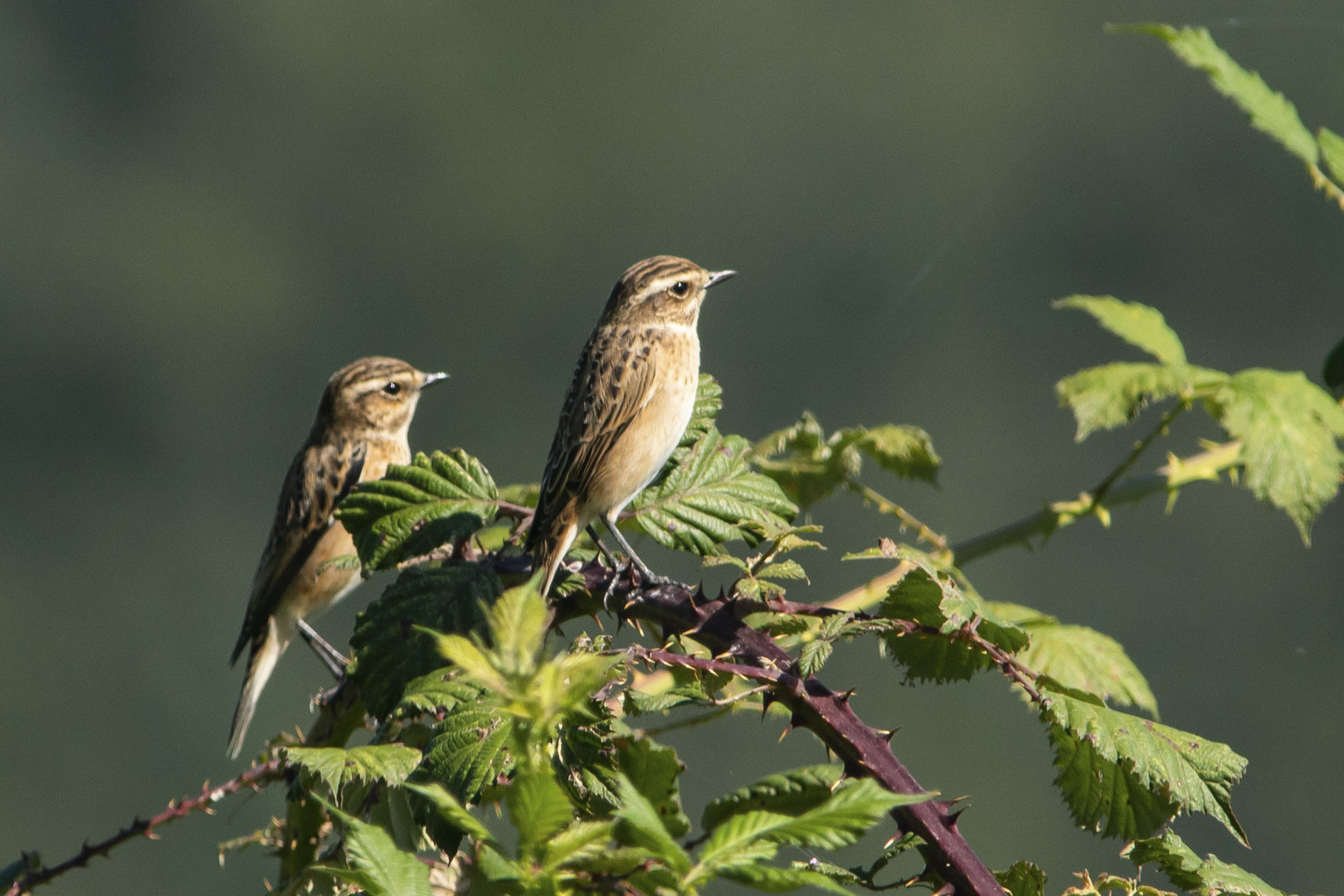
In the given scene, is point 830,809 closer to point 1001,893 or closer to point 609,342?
point 1001,893

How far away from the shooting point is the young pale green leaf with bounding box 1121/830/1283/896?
116 centimetres

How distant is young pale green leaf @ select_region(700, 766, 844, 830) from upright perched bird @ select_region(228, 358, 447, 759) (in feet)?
9.56

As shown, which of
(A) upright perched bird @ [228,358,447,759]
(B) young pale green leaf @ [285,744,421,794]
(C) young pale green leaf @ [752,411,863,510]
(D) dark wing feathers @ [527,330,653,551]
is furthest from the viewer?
(A) upright perched bird @ [228,358,447,759]

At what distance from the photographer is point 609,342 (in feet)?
9.56

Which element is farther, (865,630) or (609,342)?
(609,342)

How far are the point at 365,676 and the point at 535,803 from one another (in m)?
0.61

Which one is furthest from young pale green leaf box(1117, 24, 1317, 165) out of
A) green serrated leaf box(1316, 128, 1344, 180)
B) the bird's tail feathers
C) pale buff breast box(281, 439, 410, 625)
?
the bird's tail feathers

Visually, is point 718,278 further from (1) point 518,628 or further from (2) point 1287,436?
(1) point 518,628

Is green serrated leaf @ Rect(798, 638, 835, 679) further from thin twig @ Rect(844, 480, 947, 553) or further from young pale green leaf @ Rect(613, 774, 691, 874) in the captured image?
thin twig @ Rect(844, 480, 947, 553)

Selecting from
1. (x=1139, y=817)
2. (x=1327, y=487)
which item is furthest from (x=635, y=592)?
(x=1327, y=487)

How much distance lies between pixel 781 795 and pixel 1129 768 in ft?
1.47

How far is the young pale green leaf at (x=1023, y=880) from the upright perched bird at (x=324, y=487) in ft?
9.63

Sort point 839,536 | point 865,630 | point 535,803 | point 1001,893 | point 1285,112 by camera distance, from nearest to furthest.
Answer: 1. point 535,803
2. point 1001,893
3. point 865,630
4. point 1285,112
5. point 839,536

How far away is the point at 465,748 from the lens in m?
1.13
